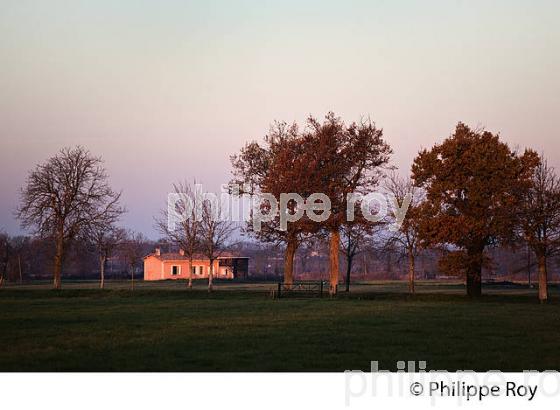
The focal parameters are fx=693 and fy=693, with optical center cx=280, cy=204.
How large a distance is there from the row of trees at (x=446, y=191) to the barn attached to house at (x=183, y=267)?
197 ft

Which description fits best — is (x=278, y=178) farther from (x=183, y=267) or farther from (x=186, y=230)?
(x=183, y=267)

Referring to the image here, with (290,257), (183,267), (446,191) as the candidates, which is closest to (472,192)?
(446,191)

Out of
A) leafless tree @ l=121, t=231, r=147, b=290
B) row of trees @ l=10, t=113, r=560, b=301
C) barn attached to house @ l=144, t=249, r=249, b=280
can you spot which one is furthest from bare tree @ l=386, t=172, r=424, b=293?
barn attached to house @ l=144, t=249, r=249, b=280

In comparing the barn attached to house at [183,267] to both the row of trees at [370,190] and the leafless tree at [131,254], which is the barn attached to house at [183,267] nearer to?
the leafless tree at [131,254]

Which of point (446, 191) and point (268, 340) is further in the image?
point (446, 191)

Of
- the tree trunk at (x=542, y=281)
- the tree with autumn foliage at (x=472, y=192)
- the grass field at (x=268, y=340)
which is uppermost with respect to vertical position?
the tree with autumn foliage at (x=472, y=192)

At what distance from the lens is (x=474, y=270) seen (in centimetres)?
5197

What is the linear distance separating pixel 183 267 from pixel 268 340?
9891 centimetres

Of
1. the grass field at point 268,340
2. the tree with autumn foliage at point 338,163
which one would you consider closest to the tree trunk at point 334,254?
the tree with autumn foliage at point 338,163

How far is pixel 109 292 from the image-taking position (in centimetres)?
5731

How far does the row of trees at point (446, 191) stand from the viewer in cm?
5094

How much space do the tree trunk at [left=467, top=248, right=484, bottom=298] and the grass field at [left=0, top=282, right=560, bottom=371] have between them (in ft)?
50.8
